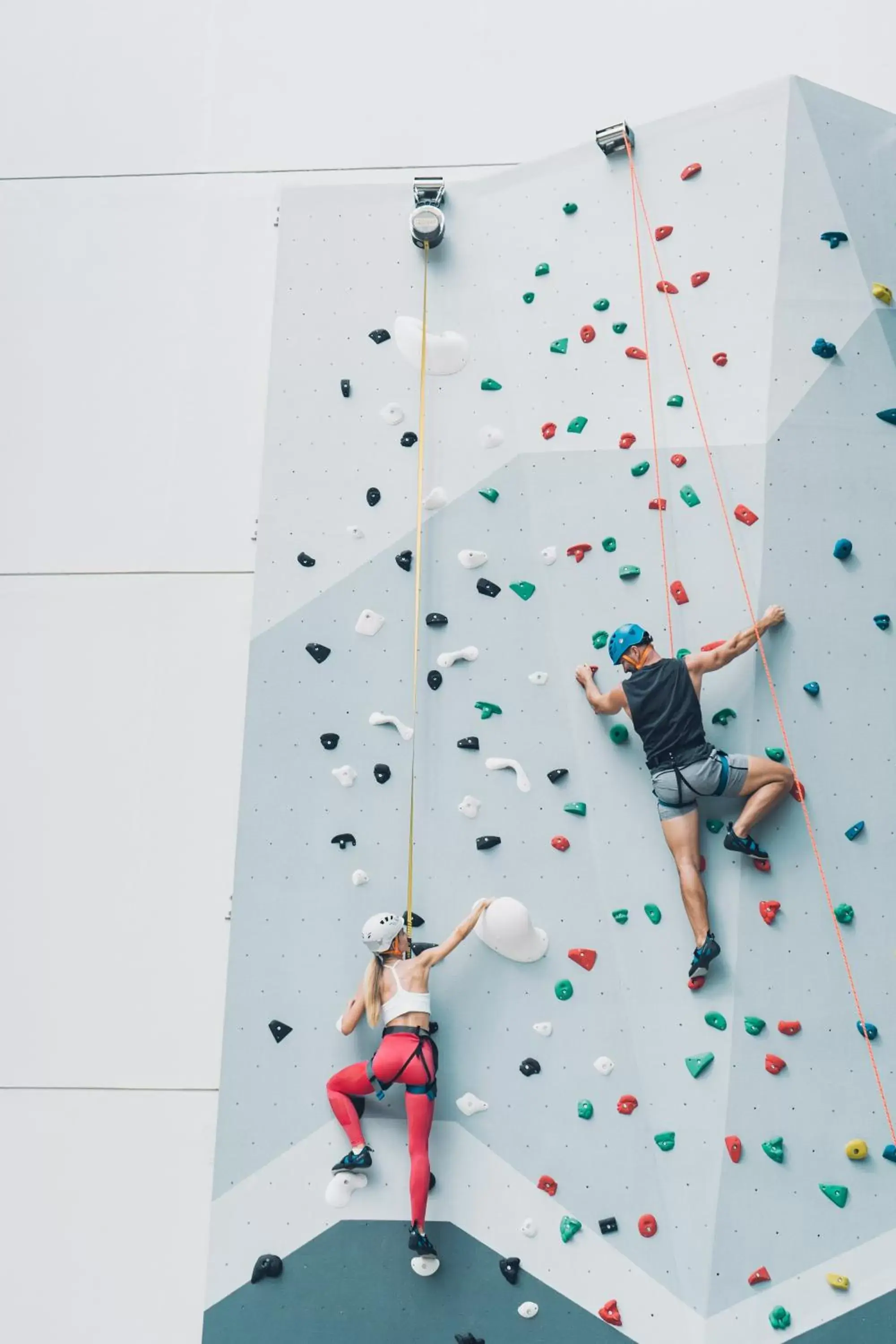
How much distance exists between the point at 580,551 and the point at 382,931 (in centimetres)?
127

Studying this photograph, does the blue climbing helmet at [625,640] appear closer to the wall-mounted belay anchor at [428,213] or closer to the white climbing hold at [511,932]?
the white climbing hold at [511,932]

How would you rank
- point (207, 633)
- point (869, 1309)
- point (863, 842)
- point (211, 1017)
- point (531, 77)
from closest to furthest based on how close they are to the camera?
1. point (869, 1309)
2. point (863, 842)
3. point (211, 1017)
4. point (207, 633)
5. point (531, 77)

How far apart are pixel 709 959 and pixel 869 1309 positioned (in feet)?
3.22

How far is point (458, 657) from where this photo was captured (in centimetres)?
353

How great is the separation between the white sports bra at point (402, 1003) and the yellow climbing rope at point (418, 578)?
0.18m

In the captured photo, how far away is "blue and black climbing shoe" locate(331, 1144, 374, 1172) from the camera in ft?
10.4

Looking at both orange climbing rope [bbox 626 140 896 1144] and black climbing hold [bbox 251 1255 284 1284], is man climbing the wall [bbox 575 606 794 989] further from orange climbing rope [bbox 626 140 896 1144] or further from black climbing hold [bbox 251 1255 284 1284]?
black climbing hold [bbox 251 1255 284 1284]

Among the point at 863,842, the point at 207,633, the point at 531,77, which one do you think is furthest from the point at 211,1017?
the point at 531,77

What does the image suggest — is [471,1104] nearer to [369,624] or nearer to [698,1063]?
[698,1063]

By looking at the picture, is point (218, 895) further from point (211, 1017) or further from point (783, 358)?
point (783, 358)

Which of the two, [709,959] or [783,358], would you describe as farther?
[783,358]

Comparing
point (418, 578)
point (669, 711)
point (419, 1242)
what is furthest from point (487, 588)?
point (419, 1242)

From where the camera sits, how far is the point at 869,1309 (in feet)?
10.00

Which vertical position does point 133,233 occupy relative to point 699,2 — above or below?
below
